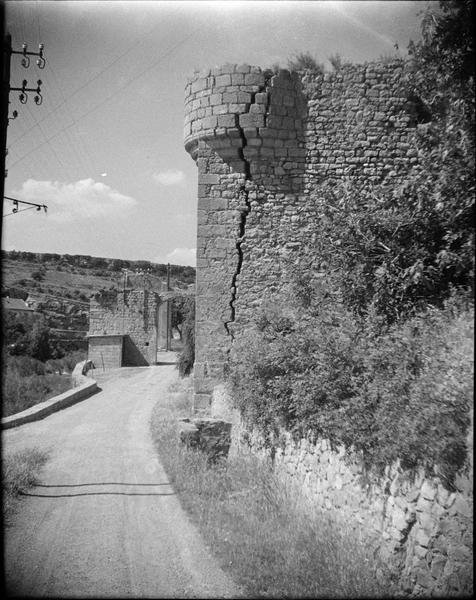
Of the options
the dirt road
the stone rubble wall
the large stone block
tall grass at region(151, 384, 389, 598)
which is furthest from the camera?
the large stone block

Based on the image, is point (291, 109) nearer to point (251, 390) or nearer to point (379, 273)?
point (379, 273)

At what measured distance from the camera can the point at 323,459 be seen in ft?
18.0

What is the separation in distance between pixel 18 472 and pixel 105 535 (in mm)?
2404

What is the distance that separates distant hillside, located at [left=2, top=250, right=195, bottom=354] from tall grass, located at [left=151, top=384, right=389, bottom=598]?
24743 mm

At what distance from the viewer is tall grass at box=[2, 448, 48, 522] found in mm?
6244

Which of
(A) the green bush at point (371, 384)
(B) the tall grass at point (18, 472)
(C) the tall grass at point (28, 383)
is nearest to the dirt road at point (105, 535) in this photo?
(B) the tall grass at point (18, 472)

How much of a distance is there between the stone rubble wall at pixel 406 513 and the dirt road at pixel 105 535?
1296 mm

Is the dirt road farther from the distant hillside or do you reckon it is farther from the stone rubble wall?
the distant hillside

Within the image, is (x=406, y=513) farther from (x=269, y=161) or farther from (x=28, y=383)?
(x=28, y=383)

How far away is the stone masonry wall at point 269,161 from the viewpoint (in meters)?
9.30

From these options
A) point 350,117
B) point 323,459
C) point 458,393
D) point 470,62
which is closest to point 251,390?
point 323,459

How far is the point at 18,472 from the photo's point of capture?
7.13m

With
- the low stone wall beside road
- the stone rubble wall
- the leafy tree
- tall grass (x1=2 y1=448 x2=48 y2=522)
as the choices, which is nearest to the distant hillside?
the leafy tree

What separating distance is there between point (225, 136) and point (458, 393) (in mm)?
6854
